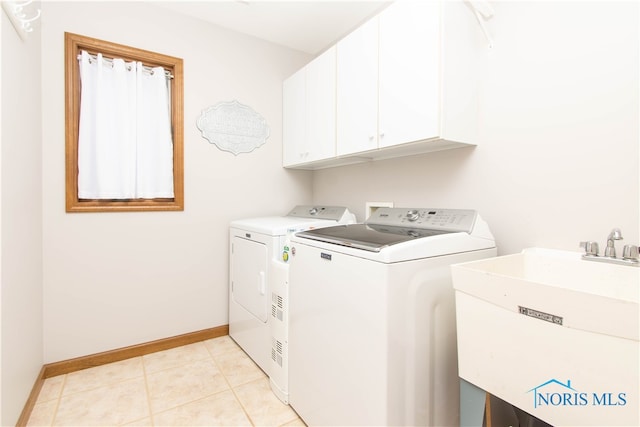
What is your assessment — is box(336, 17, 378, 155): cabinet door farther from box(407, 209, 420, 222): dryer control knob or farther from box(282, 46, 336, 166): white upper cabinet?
box(407, 209, 420, 222): dryer control knob

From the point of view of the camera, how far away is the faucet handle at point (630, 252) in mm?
1080

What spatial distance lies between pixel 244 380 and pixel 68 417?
0.88 meters

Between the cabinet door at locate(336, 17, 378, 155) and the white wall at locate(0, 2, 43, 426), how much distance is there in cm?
161

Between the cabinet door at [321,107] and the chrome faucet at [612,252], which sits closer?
the chrome faucet at [612,252]

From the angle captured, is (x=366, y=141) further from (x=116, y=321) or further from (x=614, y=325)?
(x=116, y=321)

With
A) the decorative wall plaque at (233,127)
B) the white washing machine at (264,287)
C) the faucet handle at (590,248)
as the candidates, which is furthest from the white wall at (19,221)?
the faucet handle at (590,248)

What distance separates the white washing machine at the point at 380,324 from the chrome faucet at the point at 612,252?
1.20ft

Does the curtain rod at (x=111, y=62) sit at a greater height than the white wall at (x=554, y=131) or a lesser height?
greater

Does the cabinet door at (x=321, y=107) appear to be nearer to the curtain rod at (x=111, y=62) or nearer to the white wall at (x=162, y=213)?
the white wall at (x=162, y=213)

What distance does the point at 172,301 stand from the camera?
2305mm

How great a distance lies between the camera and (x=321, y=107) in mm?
2176

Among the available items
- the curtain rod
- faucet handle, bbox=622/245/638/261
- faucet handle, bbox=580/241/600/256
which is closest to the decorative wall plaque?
the curtain rod

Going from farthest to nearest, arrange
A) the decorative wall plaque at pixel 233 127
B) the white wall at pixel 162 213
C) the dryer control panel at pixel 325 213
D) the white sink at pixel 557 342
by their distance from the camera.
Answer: the decorative wall plaque at pixel 233 127, the dryer control panel at pixel 325 213, the white wall at pixel 162 213, the white sink at pixel 557 342

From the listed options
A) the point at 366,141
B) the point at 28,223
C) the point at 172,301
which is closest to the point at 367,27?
the point at 366,141
